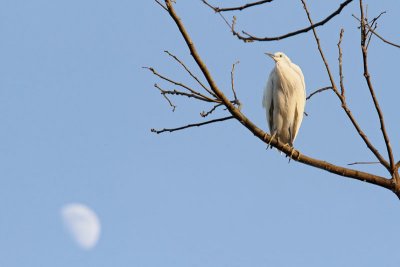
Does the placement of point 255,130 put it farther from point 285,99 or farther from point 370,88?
point 285,99

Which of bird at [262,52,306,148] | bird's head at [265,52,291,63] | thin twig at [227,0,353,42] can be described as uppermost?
bird's head at [265,52,291,63]

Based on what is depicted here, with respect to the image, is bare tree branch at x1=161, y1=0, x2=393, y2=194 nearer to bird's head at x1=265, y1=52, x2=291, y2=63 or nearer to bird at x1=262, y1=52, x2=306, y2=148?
bird at x1=262, y1=52, x2=306, y2=148

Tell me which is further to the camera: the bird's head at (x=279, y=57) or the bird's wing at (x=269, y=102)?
the bird's head at (x=279, y=57)

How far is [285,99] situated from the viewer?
7750 mm

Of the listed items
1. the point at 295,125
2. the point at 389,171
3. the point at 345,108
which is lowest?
the point at 389,171

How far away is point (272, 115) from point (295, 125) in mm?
338

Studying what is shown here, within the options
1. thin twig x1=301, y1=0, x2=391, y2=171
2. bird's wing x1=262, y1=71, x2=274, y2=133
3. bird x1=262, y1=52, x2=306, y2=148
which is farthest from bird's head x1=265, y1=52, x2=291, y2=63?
thin twig x1=301, y1=0, x2=391, y2=171

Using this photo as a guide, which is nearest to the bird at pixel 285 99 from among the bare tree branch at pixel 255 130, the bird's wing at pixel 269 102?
the bird's wing at pixel 269 102

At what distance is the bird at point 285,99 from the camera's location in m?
7.73

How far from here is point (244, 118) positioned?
142 inches

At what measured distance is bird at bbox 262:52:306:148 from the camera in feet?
25.4

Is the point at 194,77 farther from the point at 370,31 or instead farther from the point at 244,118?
the point at 370,31

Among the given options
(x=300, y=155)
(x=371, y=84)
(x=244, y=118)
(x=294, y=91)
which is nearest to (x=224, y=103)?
(x=244, y=118)

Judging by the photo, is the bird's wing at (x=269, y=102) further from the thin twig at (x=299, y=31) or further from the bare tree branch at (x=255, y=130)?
the thin twig at (x=299, y=31)
